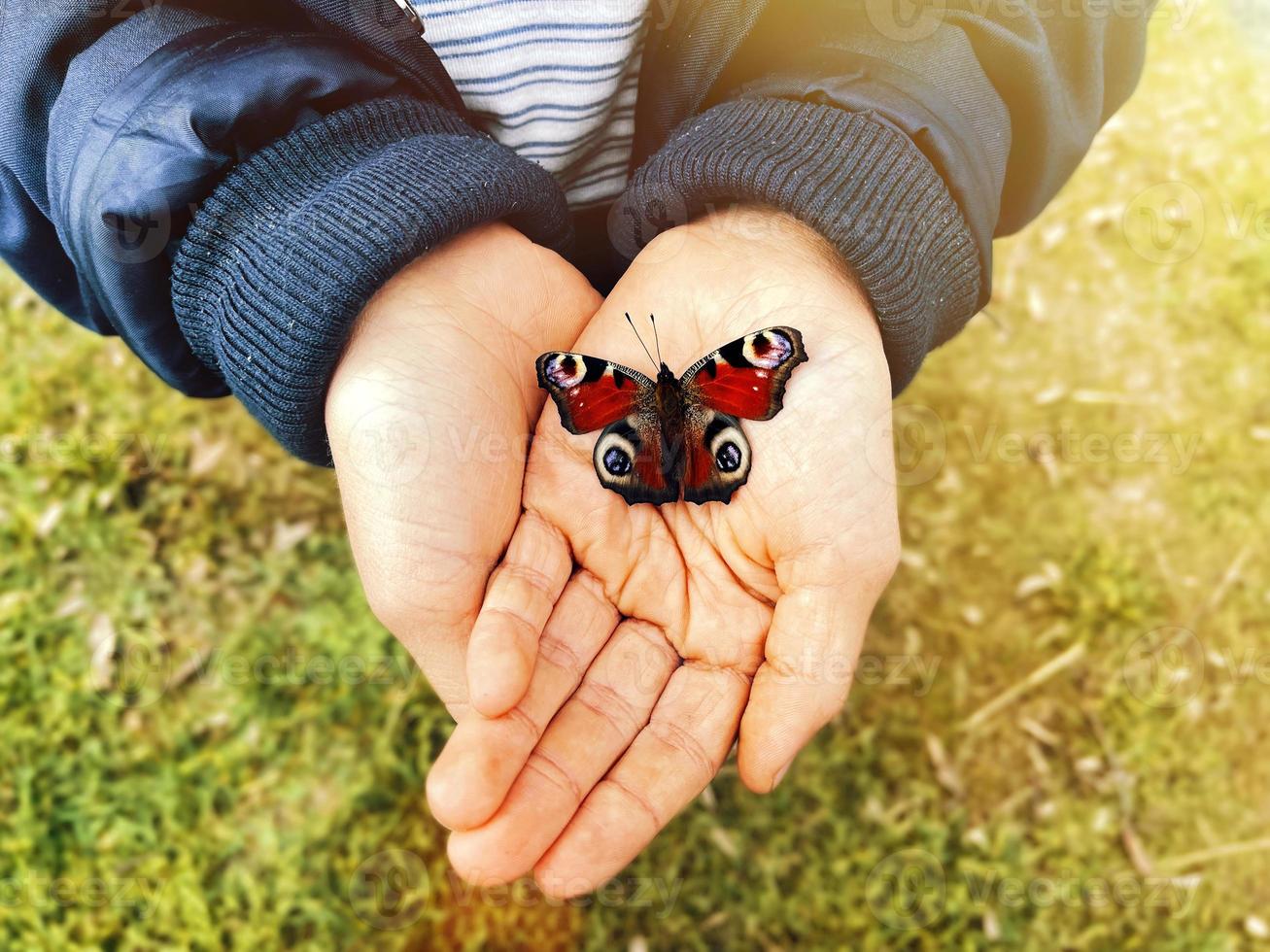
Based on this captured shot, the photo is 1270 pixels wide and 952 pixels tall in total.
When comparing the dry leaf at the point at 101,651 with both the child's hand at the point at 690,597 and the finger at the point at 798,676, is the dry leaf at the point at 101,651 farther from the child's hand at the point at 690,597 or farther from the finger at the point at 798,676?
the finger at the point at 798,676

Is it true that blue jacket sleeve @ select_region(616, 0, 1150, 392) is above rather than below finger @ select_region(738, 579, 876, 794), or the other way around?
above

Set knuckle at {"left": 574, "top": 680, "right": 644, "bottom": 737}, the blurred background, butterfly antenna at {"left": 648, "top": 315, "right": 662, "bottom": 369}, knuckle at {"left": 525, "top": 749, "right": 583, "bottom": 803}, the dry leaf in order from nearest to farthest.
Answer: knuckle at {"left": 525, "top": 749, "right": 583, "bottom": 803} → knuckle at {"left": 574, "top": 680, "right": 644, "bottom": 737} → butterfly antenna at {"left": 648, "top": 315, "right": 662, "bottom": 369} → the blurred background → the dry leaf

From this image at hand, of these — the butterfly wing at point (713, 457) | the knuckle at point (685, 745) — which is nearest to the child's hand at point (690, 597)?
the knuckle at point (685, 745)

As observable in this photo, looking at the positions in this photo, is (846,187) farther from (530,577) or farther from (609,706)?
(609,706)

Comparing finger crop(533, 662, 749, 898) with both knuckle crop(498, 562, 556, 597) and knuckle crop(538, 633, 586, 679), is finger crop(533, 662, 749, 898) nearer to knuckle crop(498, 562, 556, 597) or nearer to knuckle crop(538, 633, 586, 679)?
knuckle crop(538, 633, 586, 679)

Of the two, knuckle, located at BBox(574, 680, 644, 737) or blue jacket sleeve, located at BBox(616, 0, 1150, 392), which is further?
blue jacket sleeve, located at BBox(616, 0, 1150, 392)

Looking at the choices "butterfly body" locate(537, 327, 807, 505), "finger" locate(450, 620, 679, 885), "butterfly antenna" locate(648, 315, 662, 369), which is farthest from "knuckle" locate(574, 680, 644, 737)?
"butterfly antenna" locate(648, 315, 662, 369)

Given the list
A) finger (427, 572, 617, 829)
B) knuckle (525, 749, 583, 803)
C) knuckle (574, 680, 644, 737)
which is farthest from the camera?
knuckle (574, 680, 644, 737)

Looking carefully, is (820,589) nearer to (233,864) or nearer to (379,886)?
(379,886)

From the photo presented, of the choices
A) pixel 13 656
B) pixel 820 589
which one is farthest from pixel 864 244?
pixel 13 656
